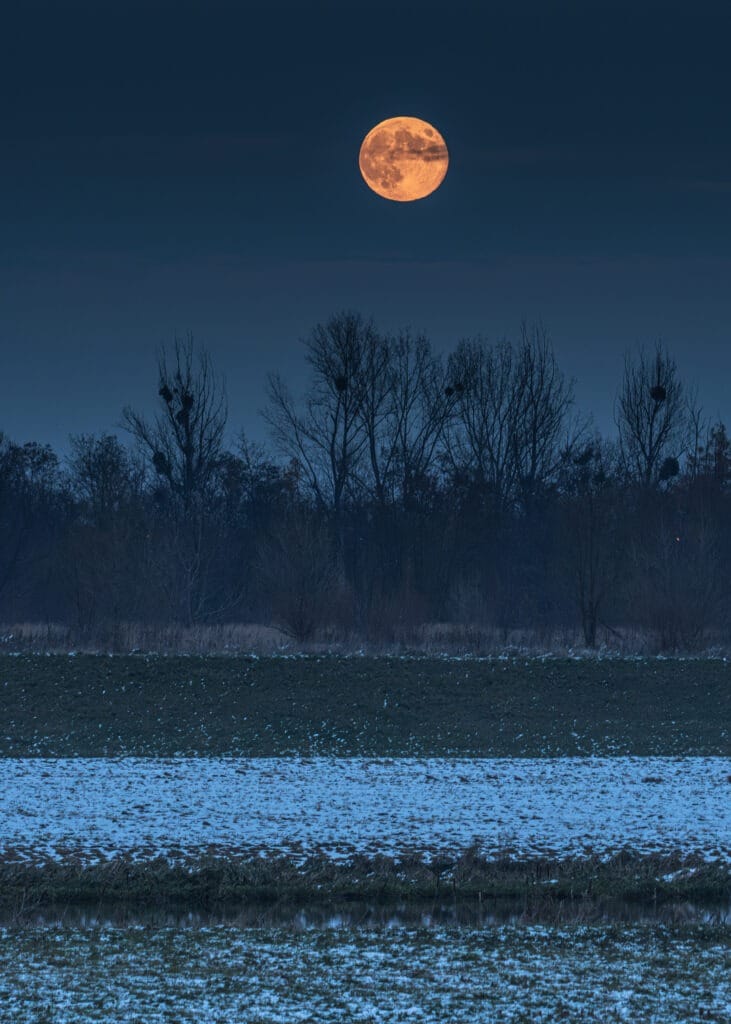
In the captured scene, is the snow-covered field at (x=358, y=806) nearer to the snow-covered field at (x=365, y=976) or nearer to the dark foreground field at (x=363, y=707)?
the dark foreground field at (x=363, y=707)

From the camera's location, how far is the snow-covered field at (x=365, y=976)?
7.44m

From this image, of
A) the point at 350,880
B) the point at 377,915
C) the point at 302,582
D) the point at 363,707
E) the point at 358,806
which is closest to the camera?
the point at 377,915

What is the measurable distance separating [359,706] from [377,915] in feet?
Answer: 49.3

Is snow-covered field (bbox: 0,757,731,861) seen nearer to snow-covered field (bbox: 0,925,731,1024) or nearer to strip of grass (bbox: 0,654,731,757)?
strip of grass (bbox: 0,654,731,757)

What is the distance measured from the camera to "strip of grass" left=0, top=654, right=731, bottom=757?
73.7 feet

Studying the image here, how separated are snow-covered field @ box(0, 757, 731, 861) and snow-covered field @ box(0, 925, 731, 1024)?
297cm

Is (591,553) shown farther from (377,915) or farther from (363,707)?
(377,915)

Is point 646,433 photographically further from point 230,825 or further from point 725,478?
point 230,825

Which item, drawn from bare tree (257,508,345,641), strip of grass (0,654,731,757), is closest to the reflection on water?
strip of grass (0,654,731,757)

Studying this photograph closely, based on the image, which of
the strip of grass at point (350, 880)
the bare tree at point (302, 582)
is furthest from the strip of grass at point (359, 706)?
the strip of grass at point (350, 880)

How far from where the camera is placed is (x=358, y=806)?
15242mm

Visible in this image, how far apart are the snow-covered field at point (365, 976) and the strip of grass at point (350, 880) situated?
1556 millimetres

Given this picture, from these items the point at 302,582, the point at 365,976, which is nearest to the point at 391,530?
the point at 302,582

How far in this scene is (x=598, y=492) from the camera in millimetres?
38406
